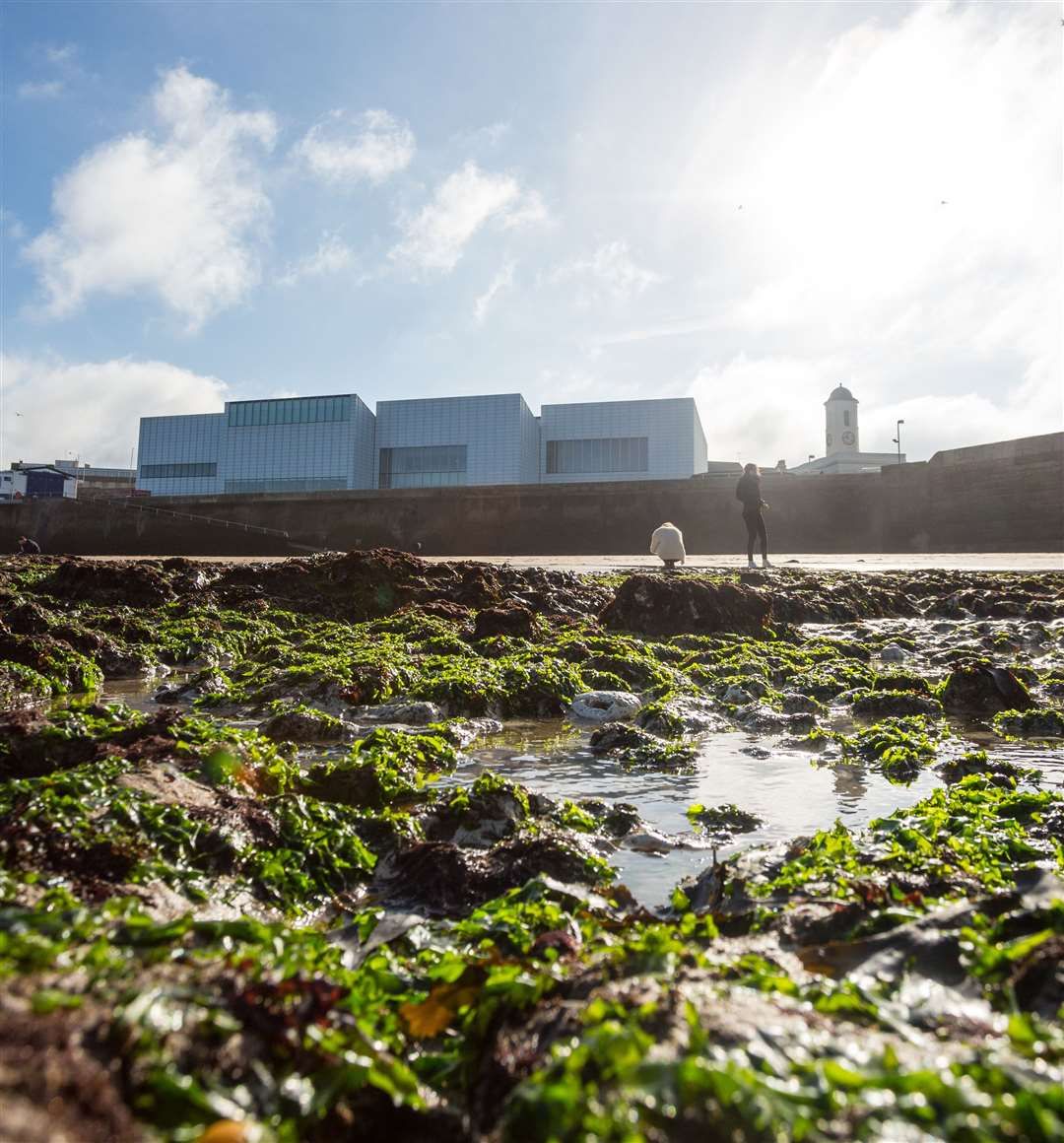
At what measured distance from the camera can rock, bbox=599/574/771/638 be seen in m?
8.88

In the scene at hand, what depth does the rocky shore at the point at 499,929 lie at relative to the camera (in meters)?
1.19

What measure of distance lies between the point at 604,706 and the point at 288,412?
263 feet

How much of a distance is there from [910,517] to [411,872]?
83.7 feet

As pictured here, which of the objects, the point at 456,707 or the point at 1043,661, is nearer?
the point at 456,707

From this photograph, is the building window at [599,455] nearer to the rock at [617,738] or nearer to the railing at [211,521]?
the railing at [211,521]

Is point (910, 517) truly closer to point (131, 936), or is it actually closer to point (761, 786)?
point (761, 786)

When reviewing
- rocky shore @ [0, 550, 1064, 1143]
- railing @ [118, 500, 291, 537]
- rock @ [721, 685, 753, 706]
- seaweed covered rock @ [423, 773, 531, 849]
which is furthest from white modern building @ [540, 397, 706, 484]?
seaweed covered rock @ [423, 773, 531, 849]

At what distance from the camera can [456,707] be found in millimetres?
5574

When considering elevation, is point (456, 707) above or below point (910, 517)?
below

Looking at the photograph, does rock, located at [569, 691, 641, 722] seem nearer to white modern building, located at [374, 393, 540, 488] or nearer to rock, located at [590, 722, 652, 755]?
rock, located at [590, 722, 652, 755]

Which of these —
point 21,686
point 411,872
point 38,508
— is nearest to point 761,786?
point 411,872

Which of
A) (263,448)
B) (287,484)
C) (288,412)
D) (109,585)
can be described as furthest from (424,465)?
(109,585)

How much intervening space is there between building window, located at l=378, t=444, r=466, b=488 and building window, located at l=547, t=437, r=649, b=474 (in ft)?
30.2

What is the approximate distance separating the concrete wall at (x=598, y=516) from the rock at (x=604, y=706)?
19.9 metres
